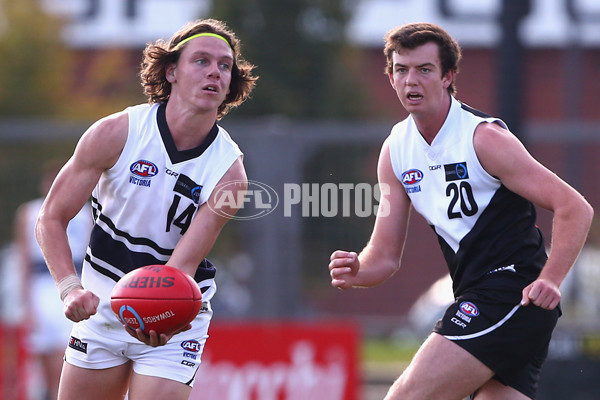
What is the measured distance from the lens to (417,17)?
18.0m

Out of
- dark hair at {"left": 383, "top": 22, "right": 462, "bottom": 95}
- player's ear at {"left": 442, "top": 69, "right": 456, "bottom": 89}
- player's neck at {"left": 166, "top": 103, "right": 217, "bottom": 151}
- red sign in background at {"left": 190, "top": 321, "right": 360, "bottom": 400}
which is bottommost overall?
red sign in background at {"left": 190, "top": 321, "right": 360, "bottom": 400}

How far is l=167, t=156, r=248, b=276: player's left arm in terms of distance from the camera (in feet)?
15.7

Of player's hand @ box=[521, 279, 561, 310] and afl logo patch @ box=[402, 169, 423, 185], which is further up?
afl logo patch @ box=[402, 169, 423, 185]

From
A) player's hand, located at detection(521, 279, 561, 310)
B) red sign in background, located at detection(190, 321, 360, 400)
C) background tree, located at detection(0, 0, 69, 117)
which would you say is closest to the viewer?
player's hand, located at detection(521, 279, 561, 310)

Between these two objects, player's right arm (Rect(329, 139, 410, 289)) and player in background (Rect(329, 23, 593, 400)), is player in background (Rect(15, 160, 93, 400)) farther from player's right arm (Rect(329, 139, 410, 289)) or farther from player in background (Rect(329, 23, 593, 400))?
player in background (Rect(329, 23, 593, 400))

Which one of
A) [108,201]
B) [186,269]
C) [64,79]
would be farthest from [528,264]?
[64,79]

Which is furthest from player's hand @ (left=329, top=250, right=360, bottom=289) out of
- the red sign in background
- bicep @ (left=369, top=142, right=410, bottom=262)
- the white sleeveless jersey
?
the red sign in background

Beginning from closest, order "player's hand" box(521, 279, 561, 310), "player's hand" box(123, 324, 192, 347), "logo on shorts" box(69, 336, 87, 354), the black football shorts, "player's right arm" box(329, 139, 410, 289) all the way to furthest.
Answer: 1. "player's hand" box(521, 279, 561, 310)
2. "player's hand" box(123, 324, 192, 347)
3. the black football shorts
4. "logo on shorts" box(69, 336, 87, 354)
5. "player's right arm" box(329, 139, 410, 289)

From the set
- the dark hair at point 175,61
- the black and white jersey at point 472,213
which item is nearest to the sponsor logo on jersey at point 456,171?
the black and white jersey at point 472,213

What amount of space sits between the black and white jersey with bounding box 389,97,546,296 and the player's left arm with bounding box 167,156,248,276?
Result: 2.91 feet

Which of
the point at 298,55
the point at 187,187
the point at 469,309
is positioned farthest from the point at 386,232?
the point at 298,55

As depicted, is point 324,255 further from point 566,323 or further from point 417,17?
point 417,17

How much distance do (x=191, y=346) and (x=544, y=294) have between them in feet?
5.58

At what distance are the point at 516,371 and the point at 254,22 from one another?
42.2 ft
